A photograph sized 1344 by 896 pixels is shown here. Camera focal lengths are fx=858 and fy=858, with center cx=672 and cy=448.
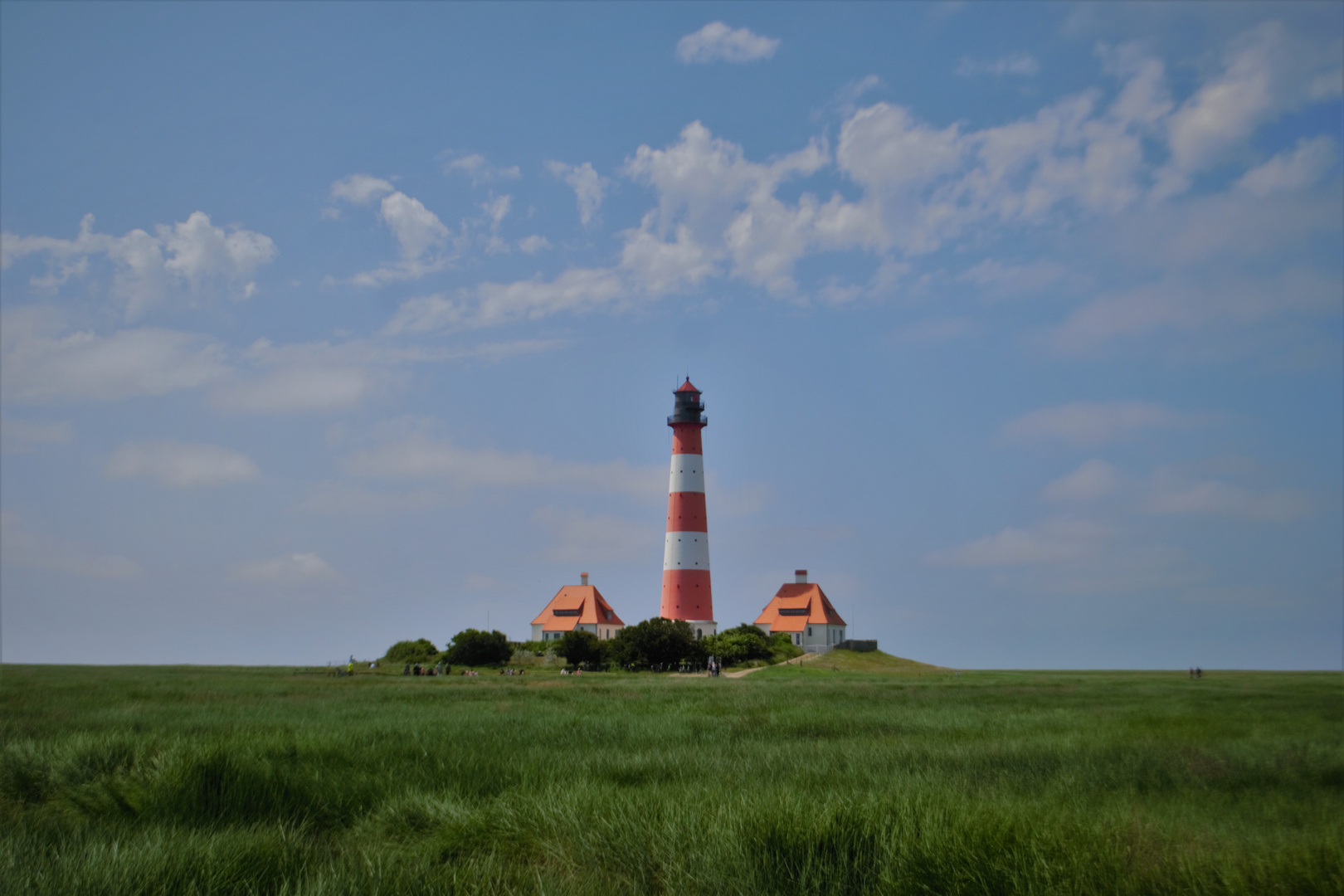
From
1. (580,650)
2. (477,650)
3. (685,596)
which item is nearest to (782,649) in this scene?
(685,596)

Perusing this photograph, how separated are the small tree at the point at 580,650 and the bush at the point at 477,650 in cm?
372

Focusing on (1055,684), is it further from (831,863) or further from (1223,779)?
(831,863)

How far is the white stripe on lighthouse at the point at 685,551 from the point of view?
52.4m

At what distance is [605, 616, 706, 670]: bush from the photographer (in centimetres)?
4619

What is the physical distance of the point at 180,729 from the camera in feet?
37.4

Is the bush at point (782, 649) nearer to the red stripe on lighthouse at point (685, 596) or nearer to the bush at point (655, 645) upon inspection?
the red stripe on lighthouse at point (685, 596)

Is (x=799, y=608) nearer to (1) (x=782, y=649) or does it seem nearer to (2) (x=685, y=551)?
(1) (x=782, y=649)

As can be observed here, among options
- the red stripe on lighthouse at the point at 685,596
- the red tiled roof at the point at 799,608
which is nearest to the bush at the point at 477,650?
the red stripe on lighthouse at the point at 685,596

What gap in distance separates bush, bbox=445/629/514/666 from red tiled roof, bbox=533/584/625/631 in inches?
644

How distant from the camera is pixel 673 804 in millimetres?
5902

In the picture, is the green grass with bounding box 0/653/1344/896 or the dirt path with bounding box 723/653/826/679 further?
the dirt path with bounding box 723/653/826/679

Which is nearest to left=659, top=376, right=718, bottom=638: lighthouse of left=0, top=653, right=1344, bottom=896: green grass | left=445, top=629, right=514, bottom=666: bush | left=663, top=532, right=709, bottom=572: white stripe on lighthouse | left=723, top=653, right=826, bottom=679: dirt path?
left=663, top=532, right=709, bottom=572: white stripe on lighthouse

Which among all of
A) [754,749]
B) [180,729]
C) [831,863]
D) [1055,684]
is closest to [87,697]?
[180,729]

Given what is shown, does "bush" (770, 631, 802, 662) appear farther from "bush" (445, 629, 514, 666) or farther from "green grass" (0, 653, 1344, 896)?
"green grass" (0, 653, 1344, 896)
